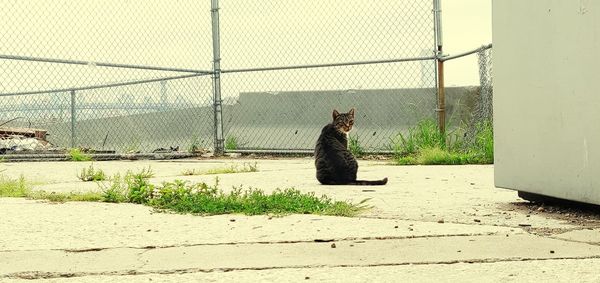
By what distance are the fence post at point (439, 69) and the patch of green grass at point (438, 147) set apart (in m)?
0.14

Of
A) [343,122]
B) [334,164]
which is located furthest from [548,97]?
[343,122]

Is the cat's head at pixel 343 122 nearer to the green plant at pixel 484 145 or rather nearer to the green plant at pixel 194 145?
the green plant at pixel 484 145

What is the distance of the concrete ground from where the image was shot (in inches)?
123

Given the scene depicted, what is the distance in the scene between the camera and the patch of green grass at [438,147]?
970cm

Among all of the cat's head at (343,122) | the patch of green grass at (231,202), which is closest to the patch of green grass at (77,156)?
the cat's head at (343,122)

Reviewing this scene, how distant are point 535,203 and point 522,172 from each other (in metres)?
0.23

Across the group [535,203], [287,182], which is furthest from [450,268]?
[287,182]

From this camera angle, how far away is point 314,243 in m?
3.77

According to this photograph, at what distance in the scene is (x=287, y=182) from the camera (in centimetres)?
718

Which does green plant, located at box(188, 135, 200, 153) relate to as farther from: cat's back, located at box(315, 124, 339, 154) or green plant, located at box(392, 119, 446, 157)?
cat's back, located at box(315, 124, 339, 154)

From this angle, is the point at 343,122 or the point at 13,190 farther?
the point at 343,122

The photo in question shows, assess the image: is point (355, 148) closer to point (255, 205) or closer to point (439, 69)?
point (439, 69)

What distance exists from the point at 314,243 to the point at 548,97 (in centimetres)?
190

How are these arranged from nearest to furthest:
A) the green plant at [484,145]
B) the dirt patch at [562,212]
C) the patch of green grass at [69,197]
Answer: the dirt patch at [562,212] → the patch of green grass at [69,197] → the green plant at [484,145]
